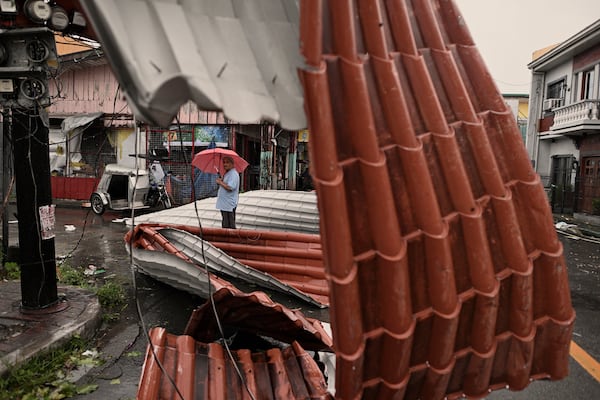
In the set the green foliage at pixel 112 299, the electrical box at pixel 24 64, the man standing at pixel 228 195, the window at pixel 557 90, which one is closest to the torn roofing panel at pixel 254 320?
the green foliage at pixel 112 299

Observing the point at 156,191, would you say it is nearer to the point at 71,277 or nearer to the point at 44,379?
the point at 71,277

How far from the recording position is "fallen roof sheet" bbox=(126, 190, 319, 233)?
7.39m

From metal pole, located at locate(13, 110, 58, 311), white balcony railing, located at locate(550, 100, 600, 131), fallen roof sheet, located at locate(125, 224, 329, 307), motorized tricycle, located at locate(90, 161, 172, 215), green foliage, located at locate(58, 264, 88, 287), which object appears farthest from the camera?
white balcony railing, located at locate(550, 100, 600, 131)

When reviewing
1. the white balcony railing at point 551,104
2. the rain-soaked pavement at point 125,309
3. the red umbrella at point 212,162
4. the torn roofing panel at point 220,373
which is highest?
the white balcony railing at point 551,104

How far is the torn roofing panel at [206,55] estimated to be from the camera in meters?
1.32

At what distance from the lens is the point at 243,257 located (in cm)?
608

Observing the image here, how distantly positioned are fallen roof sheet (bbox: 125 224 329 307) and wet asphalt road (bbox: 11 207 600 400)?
11.3 inches

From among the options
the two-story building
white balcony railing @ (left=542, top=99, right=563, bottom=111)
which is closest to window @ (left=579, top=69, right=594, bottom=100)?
the two-story building

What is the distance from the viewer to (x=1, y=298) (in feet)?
16.8

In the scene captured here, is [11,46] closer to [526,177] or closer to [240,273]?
[240,273]

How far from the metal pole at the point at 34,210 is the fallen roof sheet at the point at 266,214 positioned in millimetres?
2822

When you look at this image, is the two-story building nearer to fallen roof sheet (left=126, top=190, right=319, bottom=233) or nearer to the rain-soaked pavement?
fallen roof sheet (left=126, top=190, right=319, bottom=233)

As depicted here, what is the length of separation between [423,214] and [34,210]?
14.2ft

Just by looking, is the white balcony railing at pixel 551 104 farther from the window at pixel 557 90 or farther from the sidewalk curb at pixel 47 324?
the sidewalk curb at pixel 47 324
